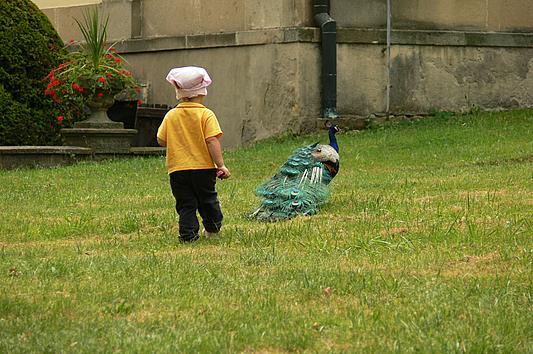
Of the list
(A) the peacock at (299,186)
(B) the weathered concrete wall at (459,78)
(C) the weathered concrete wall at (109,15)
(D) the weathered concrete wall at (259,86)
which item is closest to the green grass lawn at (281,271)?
(A) the peacock at (299,186)

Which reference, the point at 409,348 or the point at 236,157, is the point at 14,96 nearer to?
the point at 236,157

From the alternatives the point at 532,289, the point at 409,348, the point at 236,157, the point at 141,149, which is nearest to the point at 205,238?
the point at 532,289

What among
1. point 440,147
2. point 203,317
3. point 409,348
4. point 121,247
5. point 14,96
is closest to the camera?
point 409,348

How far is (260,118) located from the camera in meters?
18.7

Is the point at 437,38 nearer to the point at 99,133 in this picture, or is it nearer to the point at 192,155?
the point at 99,133

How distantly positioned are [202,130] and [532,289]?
123 inches

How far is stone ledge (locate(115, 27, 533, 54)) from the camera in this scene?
18.2m

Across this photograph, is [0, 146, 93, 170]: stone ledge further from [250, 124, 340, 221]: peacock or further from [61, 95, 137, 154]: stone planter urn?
[250, 124, 340, 221]: peacock

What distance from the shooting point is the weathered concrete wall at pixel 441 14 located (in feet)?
61.4

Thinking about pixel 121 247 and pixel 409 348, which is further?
pixel 121 247

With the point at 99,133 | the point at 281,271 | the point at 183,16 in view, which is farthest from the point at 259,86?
the point at 281,271

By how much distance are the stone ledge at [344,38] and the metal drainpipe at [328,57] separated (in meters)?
0.18

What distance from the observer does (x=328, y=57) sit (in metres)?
18.2

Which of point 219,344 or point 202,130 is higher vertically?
point 202,130
